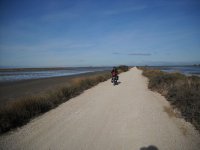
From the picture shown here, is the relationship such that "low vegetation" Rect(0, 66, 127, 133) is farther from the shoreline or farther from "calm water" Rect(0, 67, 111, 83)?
"calm water" Rect(0, 67, 111, 83)

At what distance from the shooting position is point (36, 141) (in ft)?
16.3

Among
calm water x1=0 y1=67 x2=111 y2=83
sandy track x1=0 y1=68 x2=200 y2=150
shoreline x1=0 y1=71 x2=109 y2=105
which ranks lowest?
shoreline x1=0 y1=71 x2=109 y2=105

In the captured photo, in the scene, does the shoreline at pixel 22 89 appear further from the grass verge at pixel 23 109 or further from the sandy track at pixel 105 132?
the sandy track at pixel 105 132

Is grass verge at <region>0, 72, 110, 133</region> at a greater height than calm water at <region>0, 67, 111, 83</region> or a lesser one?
greater

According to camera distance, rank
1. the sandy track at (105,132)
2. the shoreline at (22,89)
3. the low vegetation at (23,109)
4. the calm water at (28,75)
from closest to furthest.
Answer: the sandy track at (105,132), the low vegetation at (23,109), the shoreline at (22,89), the calm water at (28,75)

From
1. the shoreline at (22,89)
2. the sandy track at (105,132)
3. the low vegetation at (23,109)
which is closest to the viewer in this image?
the sandy track at (105,132)

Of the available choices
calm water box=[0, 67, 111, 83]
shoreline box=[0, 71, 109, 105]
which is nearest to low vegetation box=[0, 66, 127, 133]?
shoreline box=[0, 71, 109, 105]

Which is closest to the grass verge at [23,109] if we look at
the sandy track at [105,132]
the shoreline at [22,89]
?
the sandy track at [105,132]

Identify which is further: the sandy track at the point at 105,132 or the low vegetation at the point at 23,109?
the low vegetation at the point at 23,109

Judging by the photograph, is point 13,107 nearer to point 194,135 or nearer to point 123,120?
point 123,120

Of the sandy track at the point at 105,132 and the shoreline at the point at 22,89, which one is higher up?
the sandy track at the point at 105,132

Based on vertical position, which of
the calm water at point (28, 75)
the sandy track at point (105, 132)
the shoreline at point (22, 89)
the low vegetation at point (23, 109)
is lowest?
the shoreline at point (22, 89)

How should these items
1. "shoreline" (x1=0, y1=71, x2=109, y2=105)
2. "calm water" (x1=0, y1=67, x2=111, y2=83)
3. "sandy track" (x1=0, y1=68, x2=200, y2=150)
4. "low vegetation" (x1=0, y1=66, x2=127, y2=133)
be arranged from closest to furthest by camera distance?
"sandy track" (x1=0, y1=68, x2=200, y2=150), "low vegetation" (x1=0, y1=66, x2=127, y2=133), "shoreline" (x1=0, y1=71, x2=109, y2=105), "calm water" (x1=0, y1=67, x2=111, y2=83)

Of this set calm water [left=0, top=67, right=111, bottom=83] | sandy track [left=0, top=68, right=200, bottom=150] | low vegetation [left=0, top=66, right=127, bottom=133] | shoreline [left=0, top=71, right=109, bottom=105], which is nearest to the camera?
sandy track [left=0, top=68, right=200, bottom=150]
